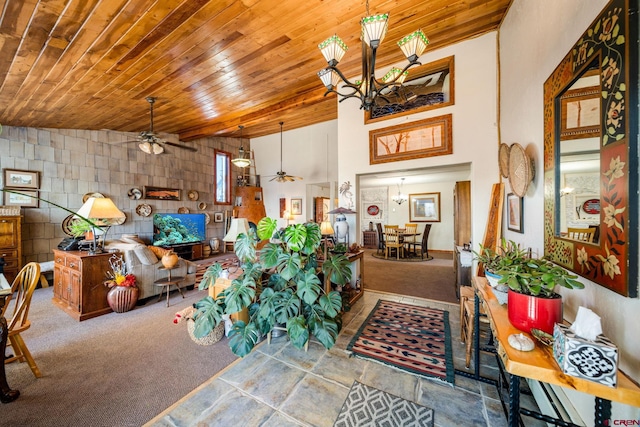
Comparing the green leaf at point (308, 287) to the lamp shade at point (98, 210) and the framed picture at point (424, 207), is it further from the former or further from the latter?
the framed picture at point (424, 207)

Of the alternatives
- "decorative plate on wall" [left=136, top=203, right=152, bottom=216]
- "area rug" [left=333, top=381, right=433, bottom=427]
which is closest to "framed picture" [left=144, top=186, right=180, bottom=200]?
"decorative plate on wall" [left=136, top=203, right=152, bottom=216]

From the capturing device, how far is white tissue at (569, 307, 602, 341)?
785mm

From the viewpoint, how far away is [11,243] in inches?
147

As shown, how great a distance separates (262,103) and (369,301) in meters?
4.20

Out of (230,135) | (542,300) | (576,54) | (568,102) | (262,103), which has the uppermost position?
(230,135)

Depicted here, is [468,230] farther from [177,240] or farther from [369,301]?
[177,240]

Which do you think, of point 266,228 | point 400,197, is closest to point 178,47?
point 266,228

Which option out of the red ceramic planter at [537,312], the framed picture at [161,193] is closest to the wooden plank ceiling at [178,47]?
the framed picture at [161,193]

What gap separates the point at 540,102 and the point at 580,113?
0.71 m

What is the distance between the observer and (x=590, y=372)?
0.77 m

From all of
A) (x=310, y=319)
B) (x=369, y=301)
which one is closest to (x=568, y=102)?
(x=310, y=319)

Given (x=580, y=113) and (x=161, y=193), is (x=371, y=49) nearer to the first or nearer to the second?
(x=580, y=113)

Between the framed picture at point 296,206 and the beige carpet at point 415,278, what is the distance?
2.89m

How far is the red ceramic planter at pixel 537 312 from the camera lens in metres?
0.99
